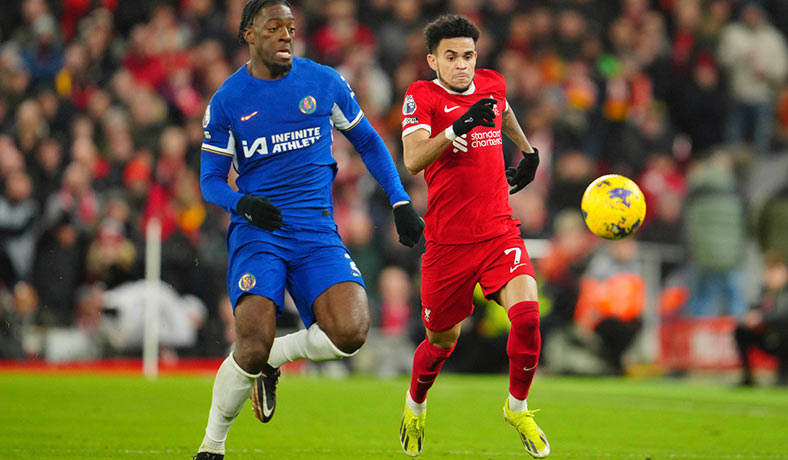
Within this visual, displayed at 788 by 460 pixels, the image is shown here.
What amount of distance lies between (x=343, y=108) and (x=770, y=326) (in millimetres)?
9658

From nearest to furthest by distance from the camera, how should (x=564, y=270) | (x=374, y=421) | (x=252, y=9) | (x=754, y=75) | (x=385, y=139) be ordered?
(x=252, y=9)
(x=374, y=421)
(x=564, y=270)
(x=385, y=139)
(x=754, y=75)

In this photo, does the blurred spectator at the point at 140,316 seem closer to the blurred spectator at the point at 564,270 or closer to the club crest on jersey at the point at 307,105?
the blurred spectator at the point at 564,270

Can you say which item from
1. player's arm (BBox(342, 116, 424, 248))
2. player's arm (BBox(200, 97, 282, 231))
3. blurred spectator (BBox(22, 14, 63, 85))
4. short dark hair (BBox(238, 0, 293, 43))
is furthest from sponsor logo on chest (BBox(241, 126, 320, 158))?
blurred spectator (BBox(22, 14, 63, 85))

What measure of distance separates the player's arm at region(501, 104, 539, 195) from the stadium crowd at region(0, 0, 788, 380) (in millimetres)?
8373

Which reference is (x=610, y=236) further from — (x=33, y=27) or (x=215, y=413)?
(x=33, y=27)

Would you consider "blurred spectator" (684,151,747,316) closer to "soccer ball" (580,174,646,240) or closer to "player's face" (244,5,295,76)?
"soccer ball" (580,174,646,240)

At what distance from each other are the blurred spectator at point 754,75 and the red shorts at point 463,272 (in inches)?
→ 514

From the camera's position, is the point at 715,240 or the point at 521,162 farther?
the point at 715,240

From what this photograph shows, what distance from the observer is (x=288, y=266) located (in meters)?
7.16

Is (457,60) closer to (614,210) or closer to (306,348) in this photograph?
(614,210)

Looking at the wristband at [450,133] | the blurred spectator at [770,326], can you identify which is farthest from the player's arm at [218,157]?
the blurred spectator at [770,326]

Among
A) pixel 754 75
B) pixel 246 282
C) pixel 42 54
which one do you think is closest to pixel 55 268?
pixel 42 54

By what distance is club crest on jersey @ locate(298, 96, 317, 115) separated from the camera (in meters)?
7.22

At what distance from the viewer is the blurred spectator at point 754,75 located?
19938 millimetres
